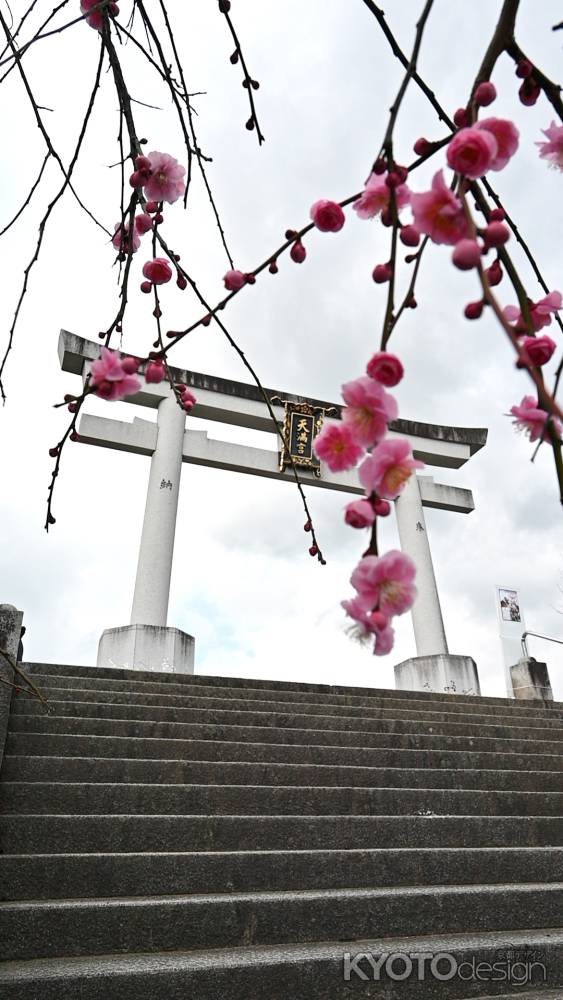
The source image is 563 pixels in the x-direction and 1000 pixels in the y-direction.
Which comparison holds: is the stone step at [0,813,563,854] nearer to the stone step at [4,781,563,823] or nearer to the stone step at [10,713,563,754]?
the stone step at [4,781,563,823]

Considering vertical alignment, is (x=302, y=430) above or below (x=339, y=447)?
above

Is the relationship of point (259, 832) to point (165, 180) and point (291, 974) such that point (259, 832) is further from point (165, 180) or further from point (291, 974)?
point (165, 180)

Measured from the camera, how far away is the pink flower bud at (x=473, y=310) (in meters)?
0.55

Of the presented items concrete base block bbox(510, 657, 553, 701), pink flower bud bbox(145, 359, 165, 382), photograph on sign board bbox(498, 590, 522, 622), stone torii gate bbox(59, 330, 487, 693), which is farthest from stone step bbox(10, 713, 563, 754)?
photograph on sign board bbox(498, 590, 522, 622)

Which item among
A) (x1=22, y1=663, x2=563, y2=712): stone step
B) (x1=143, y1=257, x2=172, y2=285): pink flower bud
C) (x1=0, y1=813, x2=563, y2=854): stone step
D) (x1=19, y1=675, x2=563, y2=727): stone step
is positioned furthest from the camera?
(x1=22, y1=663, x2=563, y2=712): stone step

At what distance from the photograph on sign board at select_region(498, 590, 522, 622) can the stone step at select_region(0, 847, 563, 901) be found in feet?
20.3

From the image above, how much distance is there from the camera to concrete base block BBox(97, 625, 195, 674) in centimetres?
691

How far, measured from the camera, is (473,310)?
0.56 m

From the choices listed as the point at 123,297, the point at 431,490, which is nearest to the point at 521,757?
the point at 123,297

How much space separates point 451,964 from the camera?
5.80 ft

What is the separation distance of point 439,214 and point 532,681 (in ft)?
24.6

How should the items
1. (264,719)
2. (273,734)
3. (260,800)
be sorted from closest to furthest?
(260,800), (273,734), (264,719)

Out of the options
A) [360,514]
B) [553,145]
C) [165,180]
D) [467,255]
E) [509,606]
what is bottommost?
[360,514]
